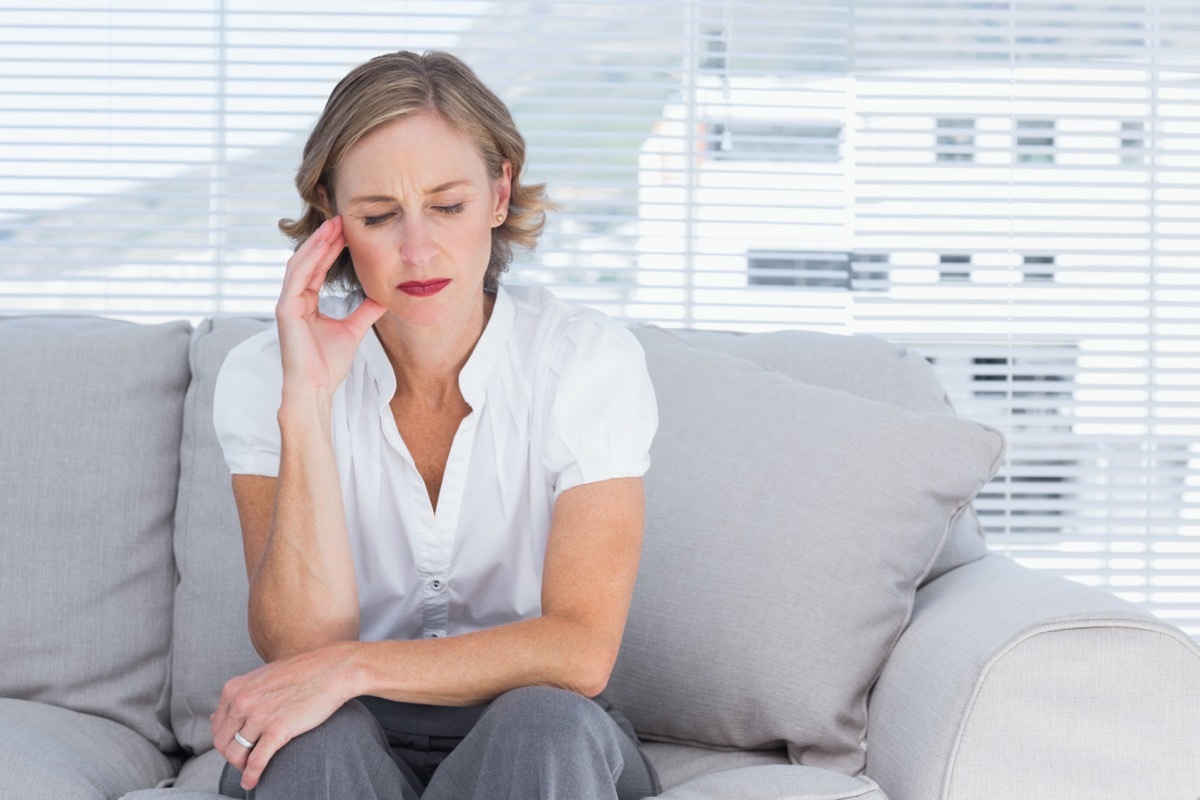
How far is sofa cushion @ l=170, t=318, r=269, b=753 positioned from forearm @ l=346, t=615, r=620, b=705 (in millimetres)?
511

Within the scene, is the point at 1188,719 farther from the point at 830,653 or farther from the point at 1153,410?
the point at 1153,410

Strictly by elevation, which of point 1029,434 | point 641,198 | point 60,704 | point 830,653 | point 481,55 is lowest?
point 60,704

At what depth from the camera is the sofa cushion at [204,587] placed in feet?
5.97

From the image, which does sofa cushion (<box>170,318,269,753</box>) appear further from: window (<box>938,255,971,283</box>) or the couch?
window (<box>938,255,971,283</box>)

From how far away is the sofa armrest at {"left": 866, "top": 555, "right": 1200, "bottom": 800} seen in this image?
140 cm

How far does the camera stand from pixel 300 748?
4.15 feet

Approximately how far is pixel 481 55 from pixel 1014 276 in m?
1.27

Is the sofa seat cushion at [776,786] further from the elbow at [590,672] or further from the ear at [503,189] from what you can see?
the ear at [503,189]

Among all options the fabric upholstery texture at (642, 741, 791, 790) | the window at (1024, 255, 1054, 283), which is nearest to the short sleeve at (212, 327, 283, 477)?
the fabric upholstery texture at (642, 741, 791, 790)

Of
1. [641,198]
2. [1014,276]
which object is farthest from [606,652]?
[1014,276]

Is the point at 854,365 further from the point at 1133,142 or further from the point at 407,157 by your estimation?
the point at 1133,142

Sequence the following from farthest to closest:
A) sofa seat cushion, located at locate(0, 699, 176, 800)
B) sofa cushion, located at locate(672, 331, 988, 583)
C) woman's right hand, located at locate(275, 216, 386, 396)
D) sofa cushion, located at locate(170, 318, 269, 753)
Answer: sofa cushion, located at locate(672, 331, 988, 583) → sofa cushion, located at locate(170, 318, 269, 753) → woman's right hand, located at locate(275, 216, 386, 396) → sofa seat cushion, located at locate(0, 699, 176, 800)

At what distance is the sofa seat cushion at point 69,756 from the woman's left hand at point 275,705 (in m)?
0.29

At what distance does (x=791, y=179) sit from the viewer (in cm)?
272
